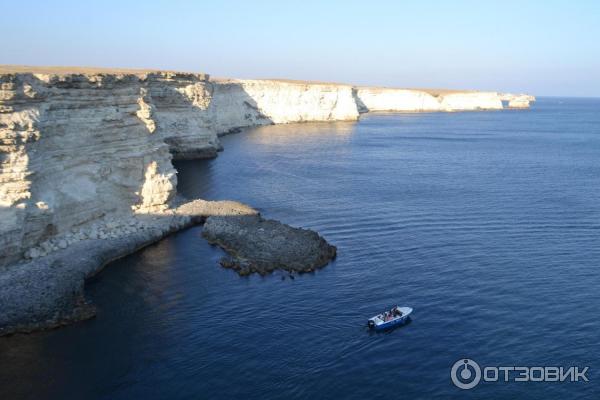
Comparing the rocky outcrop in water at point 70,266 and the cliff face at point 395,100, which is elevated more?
the cliff face at point 395,100

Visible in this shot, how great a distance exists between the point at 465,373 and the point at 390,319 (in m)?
4.57

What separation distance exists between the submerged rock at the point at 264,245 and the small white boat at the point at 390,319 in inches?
319

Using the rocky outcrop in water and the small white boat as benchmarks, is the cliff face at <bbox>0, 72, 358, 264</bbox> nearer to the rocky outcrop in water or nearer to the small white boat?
the rocky outcrop in water

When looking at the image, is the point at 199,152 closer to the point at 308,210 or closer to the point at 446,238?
the point at 308,210

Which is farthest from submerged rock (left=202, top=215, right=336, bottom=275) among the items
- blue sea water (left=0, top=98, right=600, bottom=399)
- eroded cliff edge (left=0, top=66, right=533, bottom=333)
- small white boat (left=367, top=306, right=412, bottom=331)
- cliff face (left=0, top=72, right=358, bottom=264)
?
small white boat (left=367, top=306, right=412, bottom=331)

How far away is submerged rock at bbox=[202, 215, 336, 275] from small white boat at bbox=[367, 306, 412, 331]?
811cm

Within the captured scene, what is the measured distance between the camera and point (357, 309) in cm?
2758

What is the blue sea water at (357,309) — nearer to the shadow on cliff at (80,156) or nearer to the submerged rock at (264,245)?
the submerged rock at (264,245)

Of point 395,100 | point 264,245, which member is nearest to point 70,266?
point 264,245

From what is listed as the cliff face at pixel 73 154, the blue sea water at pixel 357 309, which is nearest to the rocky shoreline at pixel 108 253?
the blue sea water at pixel 357 309

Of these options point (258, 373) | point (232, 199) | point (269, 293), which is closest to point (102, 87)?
point (232, 199)

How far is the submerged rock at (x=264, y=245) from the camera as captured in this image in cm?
3353

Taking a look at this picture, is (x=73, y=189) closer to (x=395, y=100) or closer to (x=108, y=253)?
(x=108, y=253)

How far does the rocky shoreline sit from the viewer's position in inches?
1045
